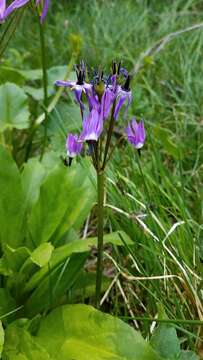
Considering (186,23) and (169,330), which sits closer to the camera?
(169,330)

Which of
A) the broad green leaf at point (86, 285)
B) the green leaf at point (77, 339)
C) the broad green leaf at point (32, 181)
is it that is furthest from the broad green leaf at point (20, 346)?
the broad green leaf at point (32, 181)

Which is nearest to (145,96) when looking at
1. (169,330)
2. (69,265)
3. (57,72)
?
(57,72)

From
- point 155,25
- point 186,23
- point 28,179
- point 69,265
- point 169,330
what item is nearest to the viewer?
point 169,330

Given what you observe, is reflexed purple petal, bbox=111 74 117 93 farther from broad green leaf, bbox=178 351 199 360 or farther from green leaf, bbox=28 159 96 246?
broad green leaf, bbox=178 351 199 360

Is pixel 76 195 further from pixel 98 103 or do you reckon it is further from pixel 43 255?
pixel 98 103

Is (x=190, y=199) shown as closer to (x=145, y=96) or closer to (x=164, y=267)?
(x=164, y=267)

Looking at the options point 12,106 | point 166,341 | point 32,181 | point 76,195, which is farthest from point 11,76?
point 166,341
